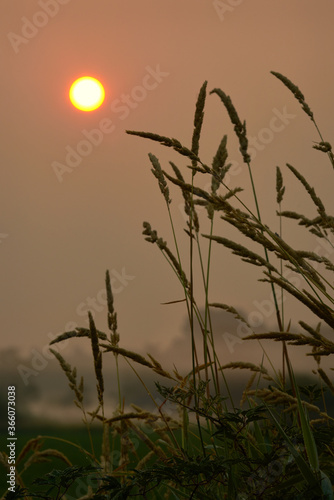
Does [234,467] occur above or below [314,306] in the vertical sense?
below

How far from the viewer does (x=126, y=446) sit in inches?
79.3

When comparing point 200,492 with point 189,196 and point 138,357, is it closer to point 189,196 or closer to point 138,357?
point 138,357

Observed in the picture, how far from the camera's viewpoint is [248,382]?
2184 millimetres

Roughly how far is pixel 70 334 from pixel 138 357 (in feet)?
0.98

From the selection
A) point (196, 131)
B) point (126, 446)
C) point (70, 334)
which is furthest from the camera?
point (126, 446)

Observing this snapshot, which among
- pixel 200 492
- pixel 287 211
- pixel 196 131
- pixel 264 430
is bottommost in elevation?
pixel 200 492

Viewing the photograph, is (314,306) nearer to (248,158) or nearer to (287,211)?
(287,211)

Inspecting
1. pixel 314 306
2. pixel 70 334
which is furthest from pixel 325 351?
pixel 70 334

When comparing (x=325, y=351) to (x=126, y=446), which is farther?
(x=126, y=446)

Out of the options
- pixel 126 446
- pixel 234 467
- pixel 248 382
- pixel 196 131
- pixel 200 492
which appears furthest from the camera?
pixel 248 382

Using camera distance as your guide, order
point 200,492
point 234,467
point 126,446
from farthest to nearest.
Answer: point 126,446, point 234,467, point 200,492

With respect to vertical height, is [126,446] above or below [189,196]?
below

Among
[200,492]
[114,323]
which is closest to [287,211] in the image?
[114,323]

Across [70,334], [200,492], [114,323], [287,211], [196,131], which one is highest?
[196,131]
